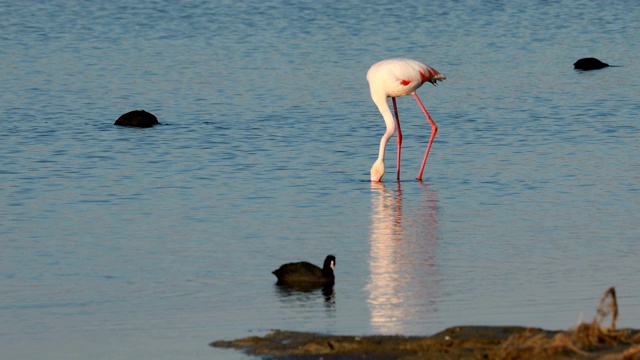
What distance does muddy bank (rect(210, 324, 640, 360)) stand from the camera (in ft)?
23.5

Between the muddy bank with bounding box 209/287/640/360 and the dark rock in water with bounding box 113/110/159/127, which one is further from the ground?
the dark rock in water with bounding box 113/110/159/127

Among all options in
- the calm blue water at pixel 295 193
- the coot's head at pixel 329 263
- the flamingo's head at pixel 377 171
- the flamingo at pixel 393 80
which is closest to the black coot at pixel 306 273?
the coot's head at pixel 329 263

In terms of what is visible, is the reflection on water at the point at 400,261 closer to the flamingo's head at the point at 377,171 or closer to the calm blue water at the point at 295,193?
the calm blue water at the point at 295,193

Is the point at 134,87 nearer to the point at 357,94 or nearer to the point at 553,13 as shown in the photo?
the point at 357,94

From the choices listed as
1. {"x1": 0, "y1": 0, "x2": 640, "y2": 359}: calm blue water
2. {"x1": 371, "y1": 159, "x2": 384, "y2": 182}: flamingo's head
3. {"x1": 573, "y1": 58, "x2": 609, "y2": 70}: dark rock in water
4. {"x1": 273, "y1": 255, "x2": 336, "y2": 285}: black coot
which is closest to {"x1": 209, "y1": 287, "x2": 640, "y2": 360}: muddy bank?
{"x1": 0, "y1": 0, "x2": 640, "y2": 359}: calm blue water

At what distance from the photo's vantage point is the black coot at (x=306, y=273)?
388 inches

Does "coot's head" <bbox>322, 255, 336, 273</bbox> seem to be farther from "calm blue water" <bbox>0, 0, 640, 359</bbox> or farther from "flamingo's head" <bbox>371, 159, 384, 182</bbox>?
"flamingo's head" <bbox>371, 159, 384, 182</bbox>

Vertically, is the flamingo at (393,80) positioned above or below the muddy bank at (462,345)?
above

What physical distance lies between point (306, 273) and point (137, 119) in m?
10.1

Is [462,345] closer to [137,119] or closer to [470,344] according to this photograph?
[470,344]

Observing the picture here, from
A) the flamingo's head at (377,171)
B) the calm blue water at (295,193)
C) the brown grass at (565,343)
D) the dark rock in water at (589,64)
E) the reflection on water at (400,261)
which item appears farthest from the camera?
the dark rock in water at (589,64)

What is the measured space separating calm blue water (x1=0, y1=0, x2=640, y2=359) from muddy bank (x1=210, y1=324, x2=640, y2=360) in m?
0.33

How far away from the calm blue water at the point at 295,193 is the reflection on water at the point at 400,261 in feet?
0.11

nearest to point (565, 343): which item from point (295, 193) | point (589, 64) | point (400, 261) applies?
point (400, 261)
